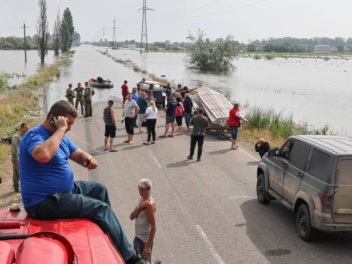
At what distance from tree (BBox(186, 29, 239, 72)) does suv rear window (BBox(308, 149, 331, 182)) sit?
67275 mm

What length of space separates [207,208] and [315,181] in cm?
283

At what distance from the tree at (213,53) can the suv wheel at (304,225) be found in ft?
221

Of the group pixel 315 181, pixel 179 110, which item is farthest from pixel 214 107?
pixel 315 181

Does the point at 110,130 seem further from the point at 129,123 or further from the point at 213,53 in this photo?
the point at 213,53

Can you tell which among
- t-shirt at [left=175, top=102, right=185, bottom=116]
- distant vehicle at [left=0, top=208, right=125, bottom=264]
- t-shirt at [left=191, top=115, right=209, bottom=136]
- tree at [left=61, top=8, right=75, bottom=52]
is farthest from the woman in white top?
tree at [left=61, top=8, right=75, bottom=52]

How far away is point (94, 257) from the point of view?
345cm

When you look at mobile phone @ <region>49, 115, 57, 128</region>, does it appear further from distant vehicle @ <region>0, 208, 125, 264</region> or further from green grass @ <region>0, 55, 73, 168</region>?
green grass @ <region>0, 55, 73, 168</region>

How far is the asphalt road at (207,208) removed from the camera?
806 cm

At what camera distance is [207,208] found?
10273 mm

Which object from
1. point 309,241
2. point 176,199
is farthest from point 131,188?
point 309,241

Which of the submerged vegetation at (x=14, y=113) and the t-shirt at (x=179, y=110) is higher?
the t-shirt at (x=179, y=110)

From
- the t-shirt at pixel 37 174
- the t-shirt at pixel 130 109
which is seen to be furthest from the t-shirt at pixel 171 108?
the t-shirt at pixel 37 174

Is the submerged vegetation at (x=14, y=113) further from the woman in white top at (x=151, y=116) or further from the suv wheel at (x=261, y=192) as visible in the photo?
the suv wheel at (x=261, y=192)

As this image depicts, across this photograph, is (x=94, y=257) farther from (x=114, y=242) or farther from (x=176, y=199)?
(x=176, y=199)
